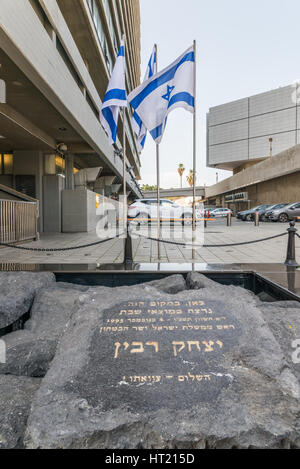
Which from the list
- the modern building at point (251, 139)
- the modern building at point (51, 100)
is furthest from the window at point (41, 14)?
the modern building at point (251, 139)

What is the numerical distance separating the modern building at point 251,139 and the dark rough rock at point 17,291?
3895cm

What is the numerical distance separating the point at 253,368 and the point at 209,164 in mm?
70210

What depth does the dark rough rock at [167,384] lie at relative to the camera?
1793mm

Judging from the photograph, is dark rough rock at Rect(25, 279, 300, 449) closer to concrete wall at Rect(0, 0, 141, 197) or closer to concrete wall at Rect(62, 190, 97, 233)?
concrete wall at Rect(0, 0, 141, 197)

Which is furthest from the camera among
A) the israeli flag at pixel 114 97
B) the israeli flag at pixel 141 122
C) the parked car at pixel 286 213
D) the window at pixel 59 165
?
the parked car at pixel 286 213

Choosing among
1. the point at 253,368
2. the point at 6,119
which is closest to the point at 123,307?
the point at 253,368

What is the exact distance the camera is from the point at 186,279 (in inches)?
190

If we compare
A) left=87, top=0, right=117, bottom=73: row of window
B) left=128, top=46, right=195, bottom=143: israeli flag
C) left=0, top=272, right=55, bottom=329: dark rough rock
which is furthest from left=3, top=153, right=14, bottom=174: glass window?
left=0, top=272, right=55, bottom=329: dark rough rock

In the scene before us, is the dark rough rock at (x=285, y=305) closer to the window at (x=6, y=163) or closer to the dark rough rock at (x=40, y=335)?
the dark rough rock at (x=40, y=335)

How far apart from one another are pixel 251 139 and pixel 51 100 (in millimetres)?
59359

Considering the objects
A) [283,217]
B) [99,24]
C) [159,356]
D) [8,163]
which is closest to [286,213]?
[283,217]

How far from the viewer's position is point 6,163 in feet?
50.4

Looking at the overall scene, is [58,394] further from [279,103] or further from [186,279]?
[279,103]

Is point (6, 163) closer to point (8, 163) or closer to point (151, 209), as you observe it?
point (8, 163)
